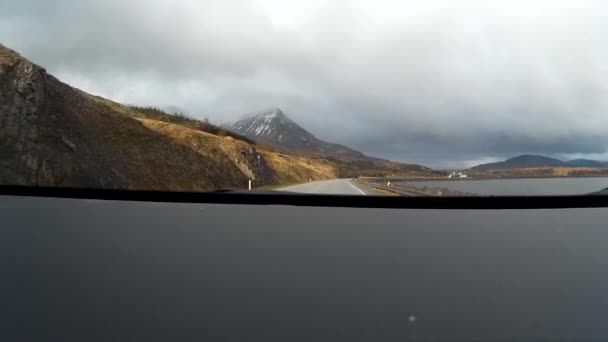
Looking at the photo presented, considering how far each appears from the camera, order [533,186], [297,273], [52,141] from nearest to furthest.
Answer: [297,273] < [533,186] < [52,141]

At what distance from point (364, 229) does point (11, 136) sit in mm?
7456

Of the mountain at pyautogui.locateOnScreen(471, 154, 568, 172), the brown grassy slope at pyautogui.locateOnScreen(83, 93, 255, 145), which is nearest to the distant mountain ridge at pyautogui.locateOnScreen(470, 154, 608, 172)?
the mountain at pyautogui.locateOnScreen(471, 154, 568, 172)

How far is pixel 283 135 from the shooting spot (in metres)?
5.38

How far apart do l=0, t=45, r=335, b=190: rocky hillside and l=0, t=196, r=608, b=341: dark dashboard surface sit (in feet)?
2.44

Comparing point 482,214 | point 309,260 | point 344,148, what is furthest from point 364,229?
point 344,148

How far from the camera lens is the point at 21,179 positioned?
5.97 metres

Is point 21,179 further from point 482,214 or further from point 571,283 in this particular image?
point 571,283

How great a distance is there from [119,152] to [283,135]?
2.36m

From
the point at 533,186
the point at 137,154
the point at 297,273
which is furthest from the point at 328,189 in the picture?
the point at 137,154

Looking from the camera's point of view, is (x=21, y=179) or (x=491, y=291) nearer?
(x=491, y=291)

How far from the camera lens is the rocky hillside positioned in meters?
4.45

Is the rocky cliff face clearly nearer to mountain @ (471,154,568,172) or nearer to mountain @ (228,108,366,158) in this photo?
mountain @ (228,108,366,158)

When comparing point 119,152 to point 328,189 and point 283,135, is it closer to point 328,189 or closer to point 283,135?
point 283,135

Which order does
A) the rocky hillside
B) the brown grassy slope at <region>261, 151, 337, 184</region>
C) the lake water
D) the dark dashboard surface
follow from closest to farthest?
1. the dark dashboard surface
2. the lake water
3. the rocky hillside
4. the brown grassy slope at <region>261, 151, 337, 184</region>
